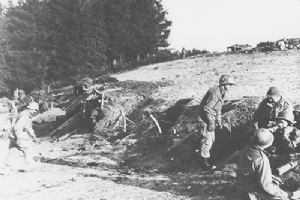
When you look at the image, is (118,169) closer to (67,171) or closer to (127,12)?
(67,171)

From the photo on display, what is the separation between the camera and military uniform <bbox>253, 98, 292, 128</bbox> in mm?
8477

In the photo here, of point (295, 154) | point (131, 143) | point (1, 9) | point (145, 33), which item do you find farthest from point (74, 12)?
point (295, 154)

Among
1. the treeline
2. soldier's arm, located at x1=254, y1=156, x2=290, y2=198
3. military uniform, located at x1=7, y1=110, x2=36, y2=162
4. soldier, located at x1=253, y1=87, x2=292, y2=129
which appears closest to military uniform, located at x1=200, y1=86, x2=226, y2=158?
soldier, located at x1=253, y1=87, x2=292, y2=129

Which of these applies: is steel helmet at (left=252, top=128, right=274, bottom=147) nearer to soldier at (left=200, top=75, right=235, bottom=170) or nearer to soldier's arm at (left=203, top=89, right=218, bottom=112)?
soldier at (left=200, top=75, right=235, bottom=170)

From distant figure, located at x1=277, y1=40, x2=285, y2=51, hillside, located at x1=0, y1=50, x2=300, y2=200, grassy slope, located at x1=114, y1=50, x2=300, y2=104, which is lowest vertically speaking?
hillside, located at x1=0, y1=50, x2=300, y2=200

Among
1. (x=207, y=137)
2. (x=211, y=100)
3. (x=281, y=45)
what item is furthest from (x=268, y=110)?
(x=281, y=45)

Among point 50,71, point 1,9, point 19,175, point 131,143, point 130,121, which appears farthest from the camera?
point 1,9

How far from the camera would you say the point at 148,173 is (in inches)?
416

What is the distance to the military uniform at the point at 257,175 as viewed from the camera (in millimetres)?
5834

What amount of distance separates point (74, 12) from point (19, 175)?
100 ft

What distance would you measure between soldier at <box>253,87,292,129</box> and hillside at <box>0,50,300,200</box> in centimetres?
123

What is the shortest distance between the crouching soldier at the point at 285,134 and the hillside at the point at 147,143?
65 centimetres

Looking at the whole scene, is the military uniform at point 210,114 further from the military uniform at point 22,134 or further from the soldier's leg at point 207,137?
the military uniform at point 22,134

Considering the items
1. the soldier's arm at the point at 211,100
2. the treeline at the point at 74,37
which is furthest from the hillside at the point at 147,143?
the treeline at the point at 74,37
